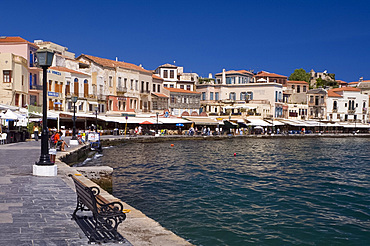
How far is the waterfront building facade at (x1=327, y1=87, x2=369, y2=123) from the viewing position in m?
82.9

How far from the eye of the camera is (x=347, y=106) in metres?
84.1

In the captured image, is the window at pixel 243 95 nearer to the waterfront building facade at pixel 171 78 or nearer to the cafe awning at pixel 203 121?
the waterfront building facade at pixel 171 78

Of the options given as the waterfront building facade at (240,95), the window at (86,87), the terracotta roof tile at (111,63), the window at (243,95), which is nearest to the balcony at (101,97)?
the window at (86,87)

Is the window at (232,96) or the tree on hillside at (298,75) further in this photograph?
the tree on hillside at (298,75)

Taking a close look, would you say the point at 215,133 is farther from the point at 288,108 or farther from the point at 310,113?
the point at 310,113

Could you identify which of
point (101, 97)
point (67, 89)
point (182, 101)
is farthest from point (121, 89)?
point (182, 101)

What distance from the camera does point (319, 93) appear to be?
80312mm

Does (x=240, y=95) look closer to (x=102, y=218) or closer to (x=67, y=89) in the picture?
(x=67, y=89)

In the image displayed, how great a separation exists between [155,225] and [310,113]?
7806 centimetres

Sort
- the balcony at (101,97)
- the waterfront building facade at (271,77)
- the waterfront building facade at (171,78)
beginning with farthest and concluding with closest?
the waterfront building facade at (271,77) < the waterfront building facade at (171,78) < the balcony at (101,97)

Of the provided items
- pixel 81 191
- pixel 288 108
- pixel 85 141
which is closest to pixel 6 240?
pixel 81 191

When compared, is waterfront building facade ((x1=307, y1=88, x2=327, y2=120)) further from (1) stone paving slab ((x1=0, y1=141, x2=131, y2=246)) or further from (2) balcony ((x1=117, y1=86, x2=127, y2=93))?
(1) stone paving slab ((x1=0, y1=141, x2=131, y2=246))

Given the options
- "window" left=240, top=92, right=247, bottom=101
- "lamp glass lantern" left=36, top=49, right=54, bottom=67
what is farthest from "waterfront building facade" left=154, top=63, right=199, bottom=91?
"lamp glass lantern" left=36, top=49, right=54, bottom=67

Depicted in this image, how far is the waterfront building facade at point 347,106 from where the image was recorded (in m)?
82.9
